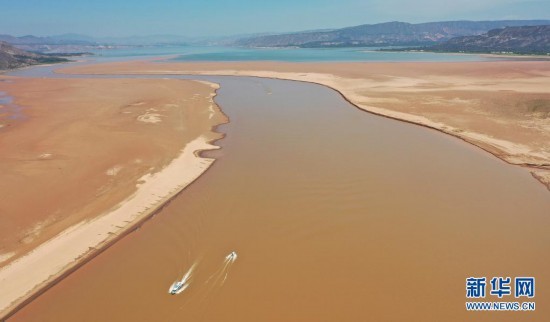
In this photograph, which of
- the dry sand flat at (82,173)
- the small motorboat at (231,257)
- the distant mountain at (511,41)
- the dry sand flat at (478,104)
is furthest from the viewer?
the distant mountain at (511,41)

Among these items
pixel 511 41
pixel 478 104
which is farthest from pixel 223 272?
pixel 511 41

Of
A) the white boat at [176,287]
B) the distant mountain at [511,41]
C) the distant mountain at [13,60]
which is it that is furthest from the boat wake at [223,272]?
the distant mountain at [511,41]

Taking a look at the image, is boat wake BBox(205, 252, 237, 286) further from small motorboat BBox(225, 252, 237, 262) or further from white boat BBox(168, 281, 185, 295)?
white boat BBox(168, 281, 185, 295)

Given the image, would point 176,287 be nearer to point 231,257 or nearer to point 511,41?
point 231,257

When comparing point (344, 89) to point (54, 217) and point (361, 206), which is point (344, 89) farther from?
point (54, 217)

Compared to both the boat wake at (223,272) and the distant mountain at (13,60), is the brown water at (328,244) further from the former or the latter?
the distant mountain at (13,60)

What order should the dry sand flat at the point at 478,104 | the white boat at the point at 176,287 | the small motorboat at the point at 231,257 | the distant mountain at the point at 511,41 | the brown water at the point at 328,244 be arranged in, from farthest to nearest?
the distant mountain at the point at 511,41
the dry sand flat at the point at 478,104
the small motorboat at the point at 231,257
the white boat at the point at 176,287
the brown water at the point at 328,244
